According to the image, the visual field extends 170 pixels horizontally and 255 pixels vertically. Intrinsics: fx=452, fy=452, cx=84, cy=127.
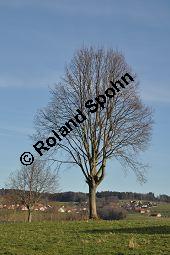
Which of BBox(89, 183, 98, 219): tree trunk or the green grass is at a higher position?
BBox(89, 183, 98, 219): tree trunk

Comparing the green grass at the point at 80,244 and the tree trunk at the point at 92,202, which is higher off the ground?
the tree trunk at the point at 92,202

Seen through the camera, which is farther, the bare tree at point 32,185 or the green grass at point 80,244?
the bare tree at point 32,185

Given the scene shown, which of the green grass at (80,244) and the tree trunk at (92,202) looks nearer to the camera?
the green grass at (80,244)

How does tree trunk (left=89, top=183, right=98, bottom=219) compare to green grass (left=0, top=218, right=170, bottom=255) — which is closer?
green grass (left=0, top=218, right=170, bottom=255)

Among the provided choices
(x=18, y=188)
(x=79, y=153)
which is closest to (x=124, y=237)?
(x=79, y=153)

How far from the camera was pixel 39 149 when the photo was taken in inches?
1415

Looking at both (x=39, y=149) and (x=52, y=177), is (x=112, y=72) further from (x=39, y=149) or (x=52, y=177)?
(x=52, y=177)

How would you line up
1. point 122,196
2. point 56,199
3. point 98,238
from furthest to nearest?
point 122,196
point 56,199
point 98,238

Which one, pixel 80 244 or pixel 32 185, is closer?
pixel 80 244

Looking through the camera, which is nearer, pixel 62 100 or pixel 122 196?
pixel 62 100

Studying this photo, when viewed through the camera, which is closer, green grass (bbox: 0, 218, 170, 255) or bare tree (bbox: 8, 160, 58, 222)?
green grass (bbox: 0, 218, 170, 255)

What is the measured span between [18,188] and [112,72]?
2697 cm

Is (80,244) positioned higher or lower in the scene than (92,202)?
lower

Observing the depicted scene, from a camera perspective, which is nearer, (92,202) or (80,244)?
(80,244)
